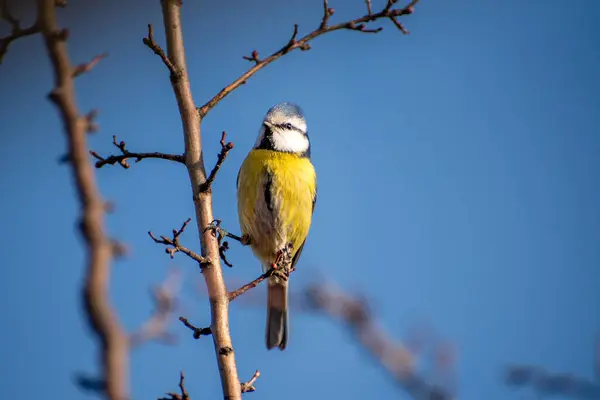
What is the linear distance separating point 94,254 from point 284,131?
433 centimetres

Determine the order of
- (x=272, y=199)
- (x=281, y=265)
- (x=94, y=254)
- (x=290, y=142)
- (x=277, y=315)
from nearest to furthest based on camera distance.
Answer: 1. (x=94, y=254)
2. (x=281, y=265)
3. (x=272, y=199)
4. (x=290, y=142)
5. (x=277, y=315)

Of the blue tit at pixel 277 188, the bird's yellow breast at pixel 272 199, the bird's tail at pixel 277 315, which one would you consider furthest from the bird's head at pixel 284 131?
the bird's tail at pixel 277 315

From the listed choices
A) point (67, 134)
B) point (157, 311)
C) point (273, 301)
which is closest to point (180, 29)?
point (157, 311)

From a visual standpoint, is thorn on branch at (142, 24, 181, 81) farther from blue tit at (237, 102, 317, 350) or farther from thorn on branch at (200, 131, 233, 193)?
blue tit at (237, 102, 317, 350)

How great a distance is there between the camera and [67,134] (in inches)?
43.5

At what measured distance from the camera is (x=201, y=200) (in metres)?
2.66

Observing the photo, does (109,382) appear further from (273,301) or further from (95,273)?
(273,301)

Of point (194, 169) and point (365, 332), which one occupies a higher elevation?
point (365, 332)

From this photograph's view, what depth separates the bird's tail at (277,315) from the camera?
5531 millimetres

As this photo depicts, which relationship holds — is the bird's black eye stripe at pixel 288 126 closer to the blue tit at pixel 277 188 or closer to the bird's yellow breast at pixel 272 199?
the blue tit at pixel 277 188

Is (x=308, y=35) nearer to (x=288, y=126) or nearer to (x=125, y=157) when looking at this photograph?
(x=125, y=157)

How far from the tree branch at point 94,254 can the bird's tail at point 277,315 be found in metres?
4.42

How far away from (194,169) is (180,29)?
2.05 feet

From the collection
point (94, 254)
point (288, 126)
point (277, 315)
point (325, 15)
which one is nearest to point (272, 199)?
point (288, 126)
